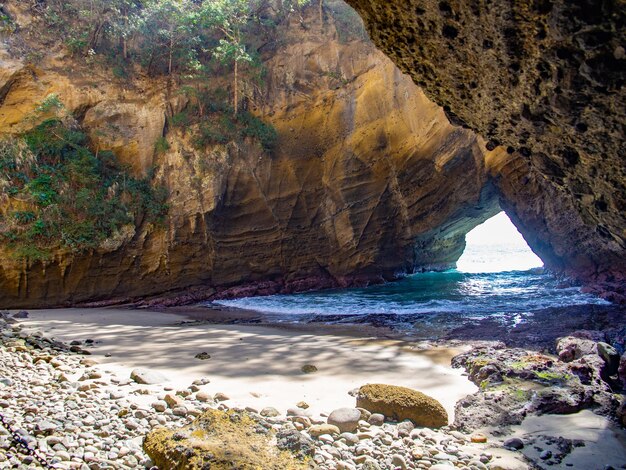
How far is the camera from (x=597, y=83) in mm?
2453

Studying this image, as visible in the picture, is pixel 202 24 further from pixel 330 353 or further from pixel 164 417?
pixel 164 417

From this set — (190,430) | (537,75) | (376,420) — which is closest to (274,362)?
(376,420)

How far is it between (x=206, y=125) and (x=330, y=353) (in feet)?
36.0

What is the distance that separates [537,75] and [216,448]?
10.1 ft

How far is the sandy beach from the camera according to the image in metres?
3.70

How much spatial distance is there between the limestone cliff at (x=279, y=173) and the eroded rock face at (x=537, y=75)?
439 inches

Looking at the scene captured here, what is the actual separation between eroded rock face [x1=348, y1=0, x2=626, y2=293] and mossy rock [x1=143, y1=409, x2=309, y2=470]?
111 inches

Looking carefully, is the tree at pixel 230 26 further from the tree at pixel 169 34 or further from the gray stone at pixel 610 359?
the gray stone at pixel 610 359

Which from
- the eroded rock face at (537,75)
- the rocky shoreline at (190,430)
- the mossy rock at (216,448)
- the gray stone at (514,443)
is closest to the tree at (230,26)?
the eroded rock face at (537,75)

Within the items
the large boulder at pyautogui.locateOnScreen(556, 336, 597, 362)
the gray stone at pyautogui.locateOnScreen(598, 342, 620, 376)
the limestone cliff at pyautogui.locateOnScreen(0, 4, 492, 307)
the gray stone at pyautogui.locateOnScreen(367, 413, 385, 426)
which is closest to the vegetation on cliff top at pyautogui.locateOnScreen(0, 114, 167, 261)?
the limestone cliff at pyautogui.locateOnScreen(0, 4, 492, 307)

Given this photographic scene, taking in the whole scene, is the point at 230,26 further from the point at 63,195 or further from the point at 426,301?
the point at 426,301

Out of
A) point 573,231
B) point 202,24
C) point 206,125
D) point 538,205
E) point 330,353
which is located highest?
point 202,24

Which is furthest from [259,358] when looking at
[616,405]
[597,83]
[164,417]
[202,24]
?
[202,24]

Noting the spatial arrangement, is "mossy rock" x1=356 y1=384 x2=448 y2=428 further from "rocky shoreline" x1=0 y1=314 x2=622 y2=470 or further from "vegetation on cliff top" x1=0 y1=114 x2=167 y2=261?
"vegetation on cliff top" x1=0 y1=114 x2=167 y2=261
